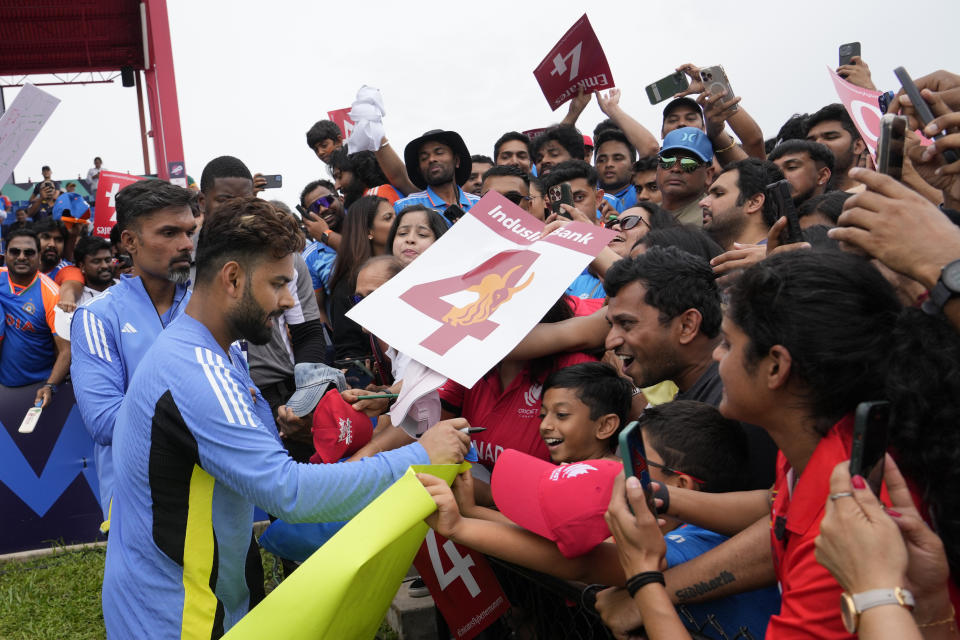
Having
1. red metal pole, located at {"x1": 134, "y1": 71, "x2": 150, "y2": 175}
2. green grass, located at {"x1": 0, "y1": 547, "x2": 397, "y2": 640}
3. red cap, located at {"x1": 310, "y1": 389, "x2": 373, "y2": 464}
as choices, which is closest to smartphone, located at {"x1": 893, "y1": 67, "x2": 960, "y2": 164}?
red cap, located at {"x1": 310, "y1": 389, "x2": 373, "y2": 464}

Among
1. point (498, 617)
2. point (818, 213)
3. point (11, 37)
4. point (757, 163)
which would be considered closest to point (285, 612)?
point (498, 617)

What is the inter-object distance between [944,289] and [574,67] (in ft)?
19.4

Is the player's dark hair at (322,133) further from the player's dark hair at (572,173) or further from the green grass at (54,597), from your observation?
the green grass at (54,597)

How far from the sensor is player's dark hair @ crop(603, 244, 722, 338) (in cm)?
286

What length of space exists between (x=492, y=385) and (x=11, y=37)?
61.4 feet

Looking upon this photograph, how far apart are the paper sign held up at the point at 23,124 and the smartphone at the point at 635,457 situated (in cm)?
605

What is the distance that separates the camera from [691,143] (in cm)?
527

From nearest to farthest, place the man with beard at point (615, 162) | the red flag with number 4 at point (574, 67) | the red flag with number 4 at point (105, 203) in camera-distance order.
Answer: the red flag with number 4 at point (105, 203) → the red flag with number 4 at point (574, 67) → the man with beard at point (615, 162)

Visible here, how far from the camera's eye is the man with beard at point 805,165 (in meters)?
4.87

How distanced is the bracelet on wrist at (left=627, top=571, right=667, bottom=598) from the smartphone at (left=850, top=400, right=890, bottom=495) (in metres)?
0.54

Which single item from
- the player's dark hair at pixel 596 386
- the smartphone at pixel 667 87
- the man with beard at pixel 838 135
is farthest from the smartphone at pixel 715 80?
the player's dark hair at pixel 596 386

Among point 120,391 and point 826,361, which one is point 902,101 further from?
point 120,391

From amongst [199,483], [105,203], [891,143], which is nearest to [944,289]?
[891,143]

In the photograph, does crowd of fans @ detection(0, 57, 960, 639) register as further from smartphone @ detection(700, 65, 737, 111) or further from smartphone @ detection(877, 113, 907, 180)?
smartphone @ detection(700, 65, 737, 111)
